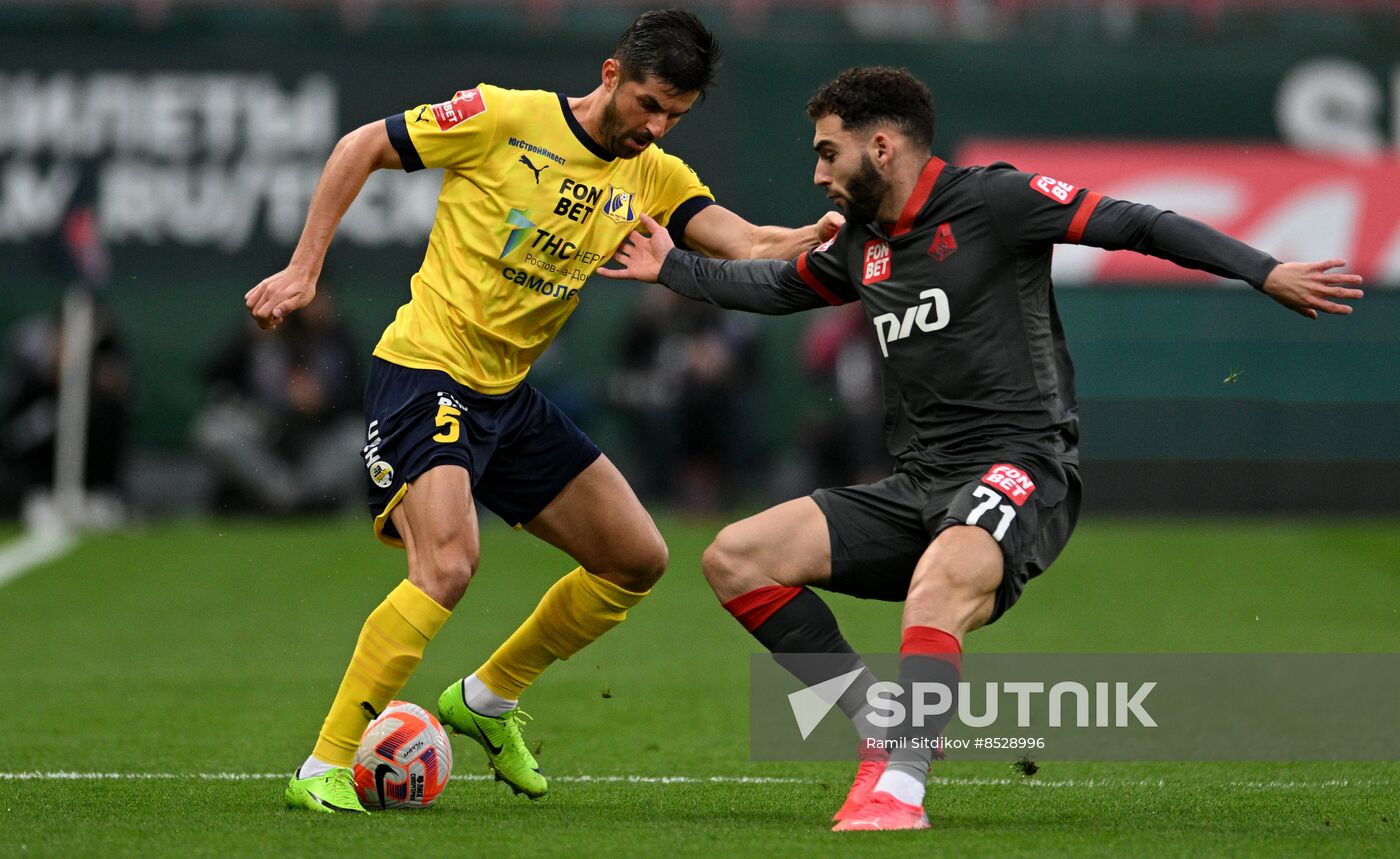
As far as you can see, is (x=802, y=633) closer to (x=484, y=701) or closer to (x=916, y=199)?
(x=484, y=701)

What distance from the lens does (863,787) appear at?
5.38 m

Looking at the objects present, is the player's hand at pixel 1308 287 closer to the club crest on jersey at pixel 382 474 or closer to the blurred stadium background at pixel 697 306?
the club crest on jersey at pixel 382 474

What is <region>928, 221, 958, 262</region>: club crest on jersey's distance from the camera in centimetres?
572

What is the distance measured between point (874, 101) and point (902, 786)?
204 centimetres

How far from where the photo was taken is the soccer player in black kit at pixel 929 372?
5625mm

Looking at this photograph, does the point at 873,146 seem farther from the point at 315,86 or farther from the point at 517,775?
the point at 315,86

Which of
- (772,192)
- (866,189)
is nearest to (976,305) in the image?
(866,189)

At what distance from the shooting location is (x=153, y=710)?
26.0 feet

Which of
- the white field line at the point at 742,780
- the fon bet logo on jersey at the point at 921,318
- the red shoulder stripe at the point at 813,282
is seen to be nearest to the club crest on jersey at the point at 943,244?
the fon bet logo on jersey at the point at 921,318

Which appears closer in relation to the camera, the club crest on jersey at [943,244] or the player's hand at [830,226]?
the club crest on jersey at [943,244]

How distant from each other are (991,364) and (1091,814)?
1.40 m

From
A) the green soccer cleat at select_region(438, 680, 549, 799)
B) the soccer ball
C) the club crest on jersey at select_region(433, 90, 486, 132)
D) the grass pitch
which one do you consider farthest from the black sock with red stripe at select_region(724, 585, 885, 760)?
the club crest on jersey at select_region(433, 90, 486, 132)

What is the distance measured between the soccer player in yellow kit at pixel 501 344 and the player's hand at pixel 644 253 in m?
0.05

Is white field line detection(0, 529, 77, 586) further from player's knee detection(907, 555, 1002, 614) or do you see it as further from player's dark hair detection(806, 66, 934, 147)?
player's knee detection(907, 555, 1002, 614)
